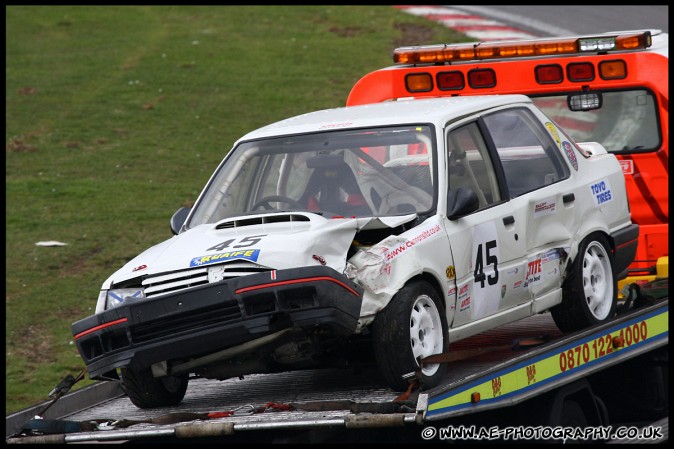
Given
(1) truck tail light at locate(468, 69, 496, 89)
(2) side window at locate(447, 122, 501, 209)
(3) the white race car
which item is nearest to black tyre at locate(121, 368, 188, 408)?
(3) the white race car

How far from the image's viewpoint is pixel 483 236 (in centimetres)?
764

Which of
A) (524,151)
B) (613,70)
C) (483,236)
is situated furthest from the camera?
(613,70)

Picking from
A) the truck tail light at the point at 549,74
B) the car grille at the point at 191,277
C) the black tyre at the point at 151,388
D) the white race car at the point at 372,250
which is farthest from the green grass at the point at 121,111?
the truck tail light at the point at 549,74

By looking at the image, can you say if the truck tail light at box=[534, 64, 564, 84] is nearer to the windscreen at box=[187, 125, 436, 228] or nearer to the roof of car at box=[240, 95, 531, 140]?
the roof of car at box=[240, 95, 531, 140]

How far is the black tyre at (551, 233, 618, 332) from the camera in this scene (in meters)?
8.29

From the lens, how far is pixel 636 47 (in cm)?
1010

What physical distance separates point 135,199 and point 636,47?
827 centimetres

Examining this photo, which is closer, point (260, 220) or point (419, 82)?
point (260, 220)

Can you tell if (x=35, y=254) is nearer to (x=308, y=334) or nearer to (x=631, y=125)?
(x=631, y=125)

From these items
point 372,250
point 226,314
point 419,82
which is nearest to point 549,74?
point 419,82

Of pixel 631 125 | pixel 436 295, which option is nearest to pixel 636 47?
pixel 631 125

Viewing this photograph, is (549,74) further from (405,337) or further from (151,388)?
(151,388)

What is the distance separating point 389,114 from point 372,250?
1436 mm

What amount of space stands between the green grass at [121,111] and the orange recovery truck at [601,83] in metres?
4.24
